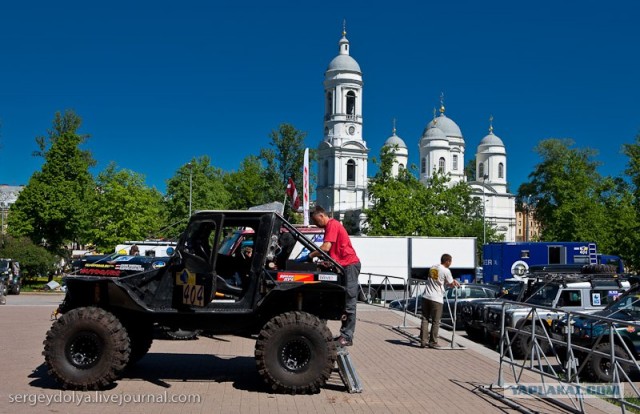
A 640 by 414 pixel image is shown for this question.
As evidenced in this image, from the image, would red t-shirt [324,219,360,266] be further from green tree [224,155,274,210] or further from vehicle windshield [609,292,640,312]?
green tree [224,155,274,210]

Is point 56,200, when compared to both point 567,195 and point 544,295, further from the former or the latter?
point 567,195

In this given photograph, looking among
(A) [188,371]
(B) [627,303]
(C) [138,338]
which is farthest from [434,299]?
(C) [138,338]

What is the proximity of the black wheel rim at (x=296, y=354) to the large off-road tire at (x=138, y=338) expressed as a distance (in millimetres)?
2307

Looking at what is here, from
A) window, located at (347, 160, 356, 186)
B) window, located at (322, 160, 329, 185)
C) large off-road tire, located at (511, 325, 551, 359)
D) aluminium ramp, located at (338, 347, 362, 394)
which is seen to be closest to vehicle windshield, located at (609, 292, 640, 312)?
large off-road tire, located at (511, 325, 551, 359)

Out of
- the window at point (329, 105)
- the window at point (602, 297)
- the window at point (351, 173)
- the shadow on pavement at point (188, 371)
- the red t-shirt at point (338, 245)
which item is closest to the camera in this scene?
the shadow on pavement at point (188, 371)

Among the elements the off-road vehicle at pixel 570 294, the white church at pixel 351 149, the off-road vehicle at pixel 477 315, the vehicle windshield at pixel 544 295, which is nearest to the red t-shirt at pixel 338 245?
the off-road vehicle at pixel 570 294

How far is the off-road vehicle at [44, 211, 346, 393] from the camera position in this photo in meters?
9.24

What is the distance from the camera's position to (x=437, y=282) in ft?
48.0

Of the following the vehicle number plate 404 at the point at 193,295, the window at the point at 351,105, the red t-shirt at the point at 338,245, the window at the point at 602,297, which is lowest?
the window at the point at 602,297

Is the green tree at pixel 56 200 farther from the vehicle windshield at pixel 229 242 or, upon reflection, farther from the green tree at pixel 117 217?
the vehicle windshield at pixel 229 242

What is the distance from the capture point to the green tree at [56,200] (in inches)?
1781

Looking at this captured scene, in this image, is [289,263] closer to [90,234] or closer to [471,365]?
[471,365]

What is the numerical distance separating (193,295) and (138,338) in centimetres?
162

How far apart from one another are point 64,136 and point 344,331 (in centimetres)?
4042
